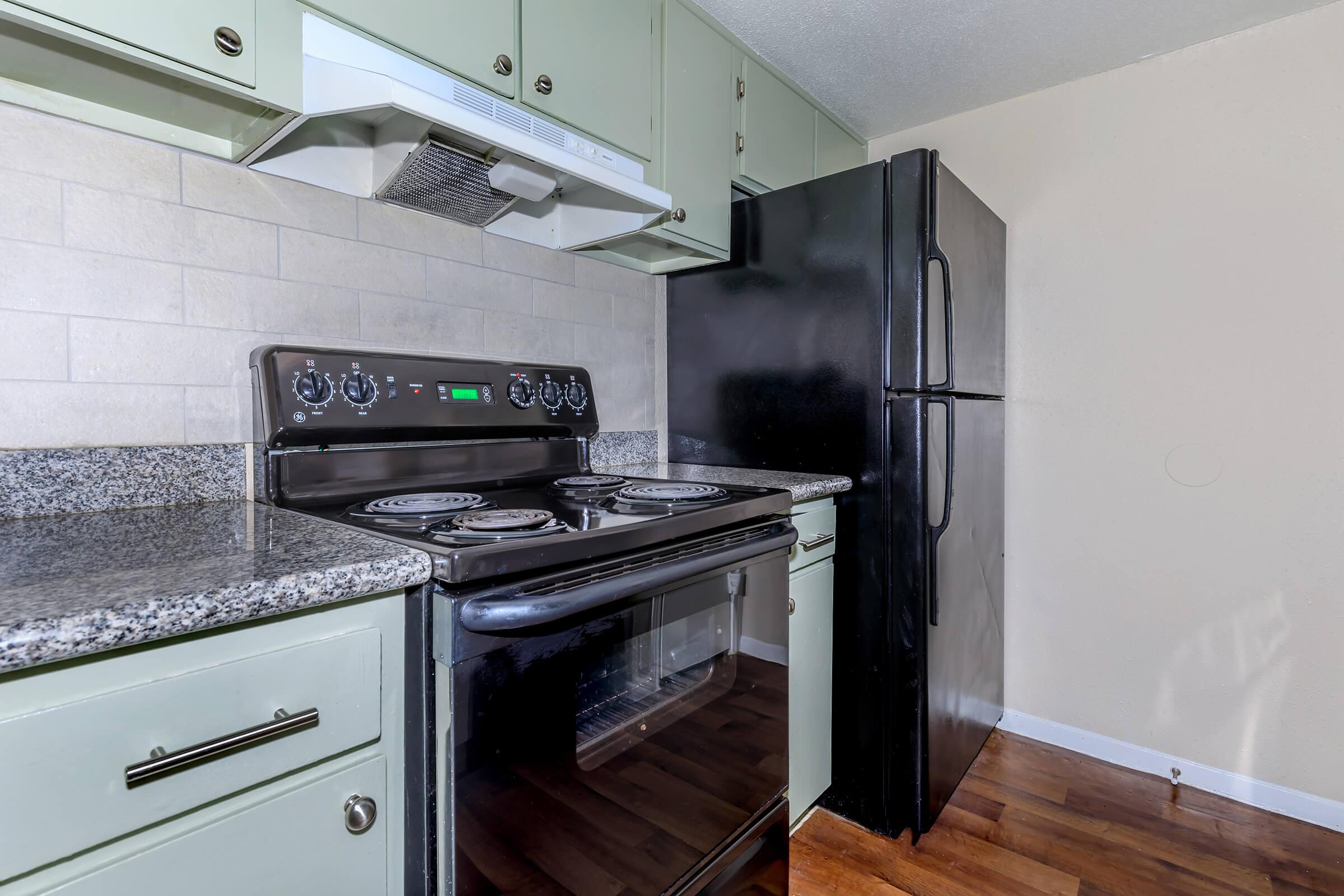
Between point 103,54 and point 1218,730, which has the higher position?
point 103,54

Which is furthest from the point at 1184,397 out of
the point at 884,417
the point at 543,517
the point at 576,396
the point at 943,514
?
the point at 543,517

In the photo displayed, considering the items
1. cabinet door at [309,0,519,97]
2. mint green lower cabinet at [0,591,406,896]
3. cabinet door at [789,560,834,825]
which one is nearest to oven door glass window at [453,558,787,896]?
mint green lower cabinet at [0,591,406,896]

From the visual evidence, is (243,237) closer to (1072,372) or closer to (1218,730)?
(1072,372)

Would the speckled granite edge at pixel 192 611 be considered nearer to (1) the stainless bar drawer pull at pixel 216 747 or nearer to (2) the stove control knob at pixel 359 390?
(1) the stainless bar drawer pull at pixel 216 747

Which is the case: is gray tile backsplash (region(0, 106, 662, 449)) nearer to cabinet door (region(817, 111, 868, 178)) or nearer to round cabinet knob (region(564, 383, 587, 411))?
round cabinet knob (region(564, 383, 587, 411))

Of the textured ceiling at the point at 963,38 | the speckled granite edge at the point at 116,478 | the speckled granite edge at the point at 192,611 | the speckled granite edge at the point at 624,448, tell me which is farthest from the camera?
the speckled granite edge at the point at 624,448

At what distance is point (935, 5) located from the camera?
1800mm

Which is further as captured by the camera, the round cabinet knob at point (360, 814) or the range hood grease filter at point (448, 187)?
the range hood grease filter at point (448, 187)

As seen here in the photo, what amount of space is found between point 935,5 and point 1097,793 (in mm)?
2322

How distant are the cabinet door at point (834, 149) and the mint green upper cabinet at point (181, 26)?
181 cm

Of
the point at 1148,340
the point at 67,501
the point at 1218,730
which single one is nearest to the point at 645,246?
the point at 67,501

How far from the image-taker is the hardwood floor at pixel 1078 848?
1559mm

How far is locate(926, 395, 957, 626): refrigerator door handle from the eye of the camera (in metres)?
1.67

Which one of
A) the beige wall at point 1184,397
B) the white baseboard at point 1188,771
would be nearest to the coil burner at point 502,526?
the beige wall at point 1184,397
